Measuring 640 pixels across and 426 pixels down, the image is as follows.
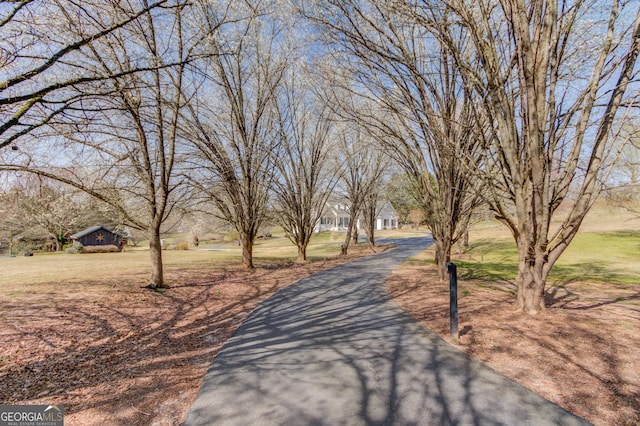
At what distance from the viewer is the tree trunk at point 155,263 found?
870 centimetres

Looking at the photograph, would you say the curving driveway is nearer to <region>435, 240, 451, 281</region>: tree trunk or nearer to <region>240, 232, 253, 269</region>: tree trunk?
<region>435, 240, 451, 281</region>: tree trunk

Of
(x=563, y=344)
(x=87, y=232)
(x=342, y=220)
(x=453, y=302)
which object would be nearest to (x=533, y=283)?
(x=563, y=344)

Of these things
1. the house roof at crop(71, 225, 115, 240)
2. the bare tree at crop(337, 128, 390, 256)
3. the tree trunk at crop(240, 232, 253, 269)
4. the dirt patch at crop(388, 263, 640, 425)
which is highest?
the bare tree at crop(337, 128, 390, 256)

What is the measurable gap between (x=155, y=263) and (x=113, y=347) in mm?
4727

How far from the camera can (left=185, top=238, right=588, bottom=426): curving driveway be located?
270 cm

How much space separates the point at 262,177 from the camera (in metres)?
14.5

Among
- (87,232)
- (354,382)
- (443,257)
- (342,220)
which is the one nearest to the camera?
(354,382)

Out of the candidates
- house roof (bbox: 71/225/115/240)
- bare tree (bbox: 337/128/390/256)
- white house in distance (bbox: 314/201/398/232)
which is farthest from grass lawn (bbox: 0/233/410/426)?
white house in distance (bbox: 314/201/398/232)

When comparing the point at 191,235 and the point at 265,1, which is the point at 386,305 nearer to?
the point at 265,1

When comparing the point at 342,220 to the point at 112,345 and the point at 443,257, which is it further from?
the point at 112,345

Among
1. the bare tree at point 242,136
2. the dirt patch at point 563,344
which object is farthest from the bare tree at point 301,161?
the dirt patch at point 563,344

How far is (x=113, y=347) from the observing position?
14.8 ft

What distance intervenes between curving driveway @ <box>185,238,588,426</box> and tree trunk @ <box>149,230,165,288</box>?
488 cm

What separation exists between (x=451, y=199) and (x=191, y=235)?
40.9 meters
